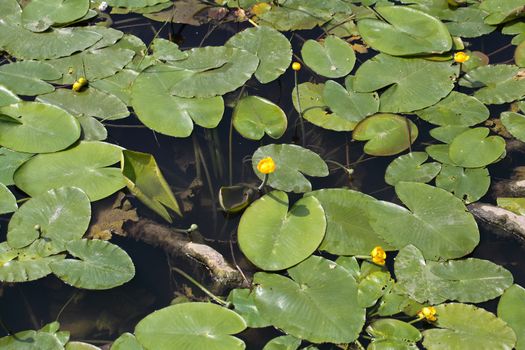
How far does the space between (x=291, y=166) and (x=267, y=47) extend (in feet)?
3.49

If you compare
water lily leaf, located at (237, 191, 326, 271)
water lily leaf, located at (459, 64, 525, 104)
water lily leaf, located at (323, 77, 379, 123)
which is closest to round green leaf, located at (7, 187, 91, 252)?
water lily leaf, located at (237, 191, 326, 271)

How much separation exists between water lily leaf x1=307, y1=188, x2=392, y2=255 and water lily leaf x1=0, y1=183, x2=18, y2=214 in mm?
1503

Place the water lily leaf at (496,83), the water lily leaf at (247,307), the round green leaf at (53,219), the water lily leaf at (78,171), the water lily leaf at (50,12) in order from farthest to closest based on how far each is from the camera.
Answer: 1. the water lily leaf at (50,12)
2. the water lily leaf at (496,83)
3. the water lily leaf at (78,171)
4. the round green leaf at (53,219)
5. the water lily leaf at (247,307)

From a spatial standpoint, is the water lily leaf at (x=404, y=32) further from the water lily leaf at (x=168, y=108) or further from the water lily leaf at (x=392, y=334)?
the water lily leaf at (x=392, y=334)

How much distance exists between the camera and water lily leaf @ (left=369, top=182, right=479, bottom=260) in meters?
2.80

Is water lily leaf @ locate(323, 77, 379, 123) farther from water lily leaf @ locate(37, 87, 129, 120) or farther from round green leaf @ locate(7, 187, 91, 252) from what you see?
round green leaf @ locate(7, 187, 91, 252)

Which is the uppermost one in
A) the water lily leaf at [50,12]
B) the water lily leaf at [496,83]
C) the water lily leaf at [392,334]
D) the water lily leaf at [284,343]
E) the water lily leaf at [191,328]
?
the water lily leaf at [50,12]

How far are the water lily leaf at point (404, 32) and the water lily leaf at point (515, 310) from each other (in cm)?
173

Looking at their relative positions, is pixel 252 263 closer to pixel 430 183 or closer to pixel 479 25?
pixel 430 183

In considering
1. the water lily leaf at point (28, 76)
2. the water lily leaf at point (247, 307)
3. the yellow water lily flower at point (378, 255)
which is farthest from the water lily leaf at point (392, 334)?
the water lily leaf at point (28, 76)

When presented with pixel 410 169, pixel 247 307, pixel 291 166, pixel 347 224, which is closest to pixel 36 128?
pixel 291 166

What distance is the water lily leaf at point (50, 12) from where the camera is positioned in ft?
12.6

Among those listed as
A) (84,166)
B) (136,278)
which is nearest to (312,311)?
(136,278)

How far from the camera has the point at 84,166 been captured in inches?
122
